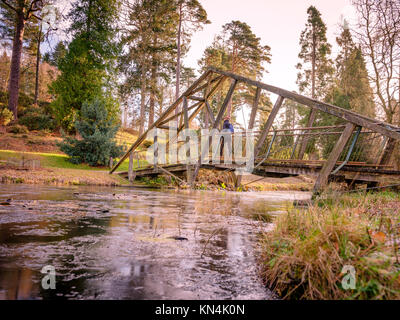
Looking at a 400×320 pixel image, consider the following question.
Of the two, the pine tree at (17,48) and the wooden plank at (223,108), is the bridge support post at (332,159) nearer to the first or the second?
the wooden plank at (223,108)

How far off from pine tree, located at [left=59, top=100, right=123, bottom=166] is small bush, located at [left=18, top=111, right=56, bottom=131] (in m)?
7.61

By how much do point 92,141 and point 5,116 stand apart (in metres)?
10.5

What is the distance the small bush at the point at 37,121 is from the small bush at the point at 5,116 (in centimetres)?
115

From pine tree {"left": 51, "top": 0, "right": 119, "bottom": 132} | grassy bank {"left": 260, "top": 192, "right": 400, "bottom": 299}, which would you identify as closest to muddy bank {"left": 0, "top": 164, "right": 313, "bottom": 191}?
grassy bank {"left": 260, "top": 192, "right": 400, "bottom": 299}

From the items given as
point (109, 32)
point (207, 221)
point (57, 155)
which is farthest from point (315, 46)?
point (207, 221)

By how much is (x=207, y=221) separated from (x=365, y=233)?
432 cm

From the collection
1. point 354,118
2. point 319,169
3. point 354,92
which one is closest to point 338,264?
point 354,118

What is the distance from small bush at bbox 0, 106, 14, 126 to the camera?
81.8 ft

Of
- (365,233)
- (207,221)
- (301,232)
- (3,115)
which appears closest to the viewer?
(365,233)

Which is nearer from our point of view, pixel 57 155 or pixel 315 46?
pixel 57 155

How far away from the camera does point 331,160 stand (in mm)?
7984

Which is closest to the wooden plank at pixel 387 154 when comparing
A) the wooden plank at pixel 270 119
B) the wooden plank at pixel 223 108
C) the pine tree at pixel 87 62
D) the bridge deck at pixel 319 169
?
the bridge deck at pixel 319 169

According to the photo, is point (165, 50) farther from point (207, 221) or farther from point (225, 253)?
point (225, 253)

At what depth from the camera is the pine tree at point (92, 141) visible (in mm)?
20500
